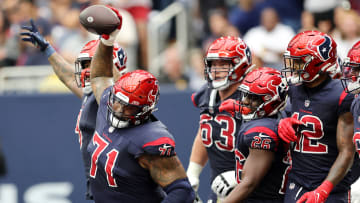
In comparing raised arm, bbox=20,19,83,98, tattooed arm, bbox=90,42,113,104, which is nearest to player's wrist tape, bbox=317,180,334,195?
tattooed arm, bbox=90,42,113,104

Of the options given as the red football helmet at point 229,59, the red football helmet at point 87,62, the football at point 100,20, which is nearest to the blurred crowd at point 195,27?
the red football helmet at point 229,59

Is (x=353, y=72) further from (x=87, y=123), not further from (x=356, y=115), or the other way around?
(x=87, y=123)

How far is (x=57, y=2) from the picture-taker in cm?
1074

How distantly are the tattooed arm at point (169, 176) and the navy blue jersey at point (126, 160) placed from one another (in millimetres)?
58

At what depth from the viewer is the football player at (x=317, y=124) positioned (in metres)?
4.66

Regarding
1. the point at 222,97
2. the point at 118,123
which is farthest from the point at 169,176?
the point at 222,97

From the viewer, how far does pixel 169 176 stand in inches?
165

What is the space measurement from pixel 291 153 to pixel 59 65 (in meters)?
2.40

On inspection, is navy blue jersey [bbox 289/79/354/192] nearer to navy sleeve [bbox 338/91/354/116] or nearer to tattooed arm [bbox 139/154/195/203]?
navy sleeve [bbox 338/91/354/116]

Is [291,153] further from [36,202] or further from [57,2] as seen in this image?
[57,2]

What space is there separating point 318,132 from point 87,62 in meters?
2.10

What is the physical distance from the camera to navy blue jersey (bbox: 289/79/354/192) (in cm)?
472

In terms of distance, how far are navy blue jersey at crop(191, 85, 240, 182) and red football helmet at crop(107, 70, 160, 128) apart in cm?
114

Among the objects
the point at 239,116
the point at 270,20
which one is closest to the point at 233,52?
the point at 239,116
